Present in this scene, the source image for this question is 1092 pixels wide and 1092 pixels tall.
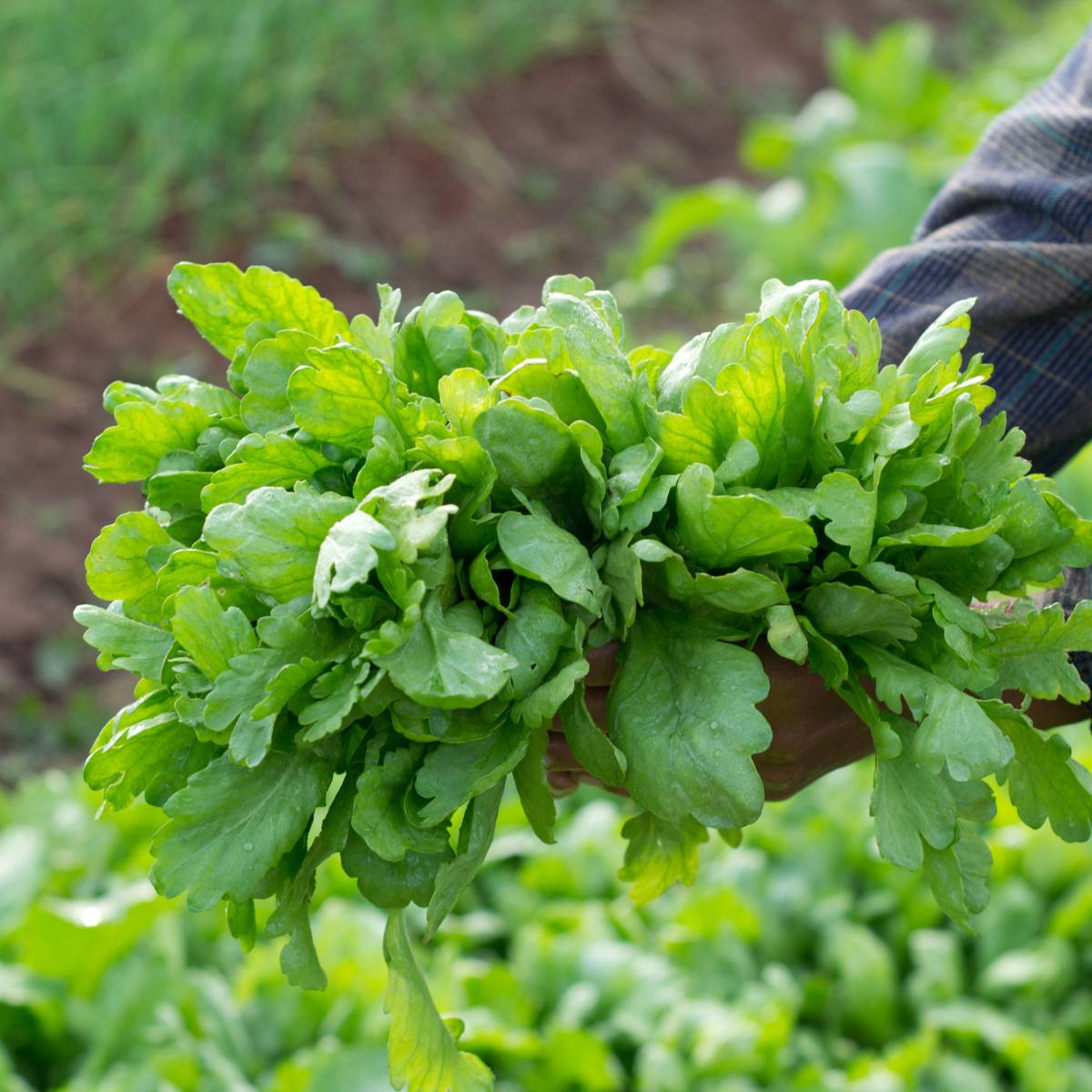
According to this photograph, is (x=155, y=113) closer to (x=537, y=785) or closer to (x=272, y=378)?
(x=272, y=378)

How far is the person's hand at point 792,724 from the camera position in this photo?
108 centimetres

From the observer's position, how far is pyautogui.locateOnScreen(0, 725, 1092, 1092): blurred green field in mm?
1808

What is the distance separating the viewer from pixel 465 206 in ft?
14.5

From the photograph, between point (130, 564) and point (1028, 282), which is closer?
point (130, 564)

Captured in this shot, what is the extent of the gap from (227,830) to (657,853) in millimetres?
441

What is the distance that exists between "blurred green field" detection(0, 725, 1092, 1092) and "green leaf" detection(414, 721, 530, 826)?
89 centimetres

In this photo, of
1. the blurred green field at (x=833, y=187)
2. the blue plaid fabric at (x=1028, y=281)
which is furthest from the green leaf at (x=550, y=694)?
the blurred green field at (x=833, y=187)

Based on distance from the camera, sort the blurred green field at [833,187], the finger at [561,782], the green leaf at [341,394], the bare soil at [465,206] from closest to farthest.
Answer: the green leaf at [341,394], the finger at [561,782], the bare soil at [465,206], the blurred green field at [833,187]

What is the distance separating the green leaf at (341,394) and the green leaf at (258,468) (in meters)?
0.02

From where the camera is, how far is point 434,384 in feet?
3.48

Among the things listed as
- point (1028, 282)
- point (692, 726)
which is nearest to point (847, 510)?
point (692, 726)

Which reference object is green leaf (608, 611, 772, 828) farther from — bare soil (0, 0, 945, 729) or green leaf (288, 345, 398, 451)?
bare soil (0, 0, 945, 729)

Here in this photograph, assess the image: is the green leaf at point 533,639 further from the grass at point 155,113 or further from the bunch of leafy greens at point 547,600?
the grass at point 155,113

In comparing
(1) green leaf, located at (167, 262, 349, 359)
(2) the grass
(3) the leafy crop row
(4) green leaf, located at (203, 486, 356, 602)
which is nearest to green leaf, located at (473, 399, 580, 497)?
(4) green leaf, located at (203, 486, 356, 602)
